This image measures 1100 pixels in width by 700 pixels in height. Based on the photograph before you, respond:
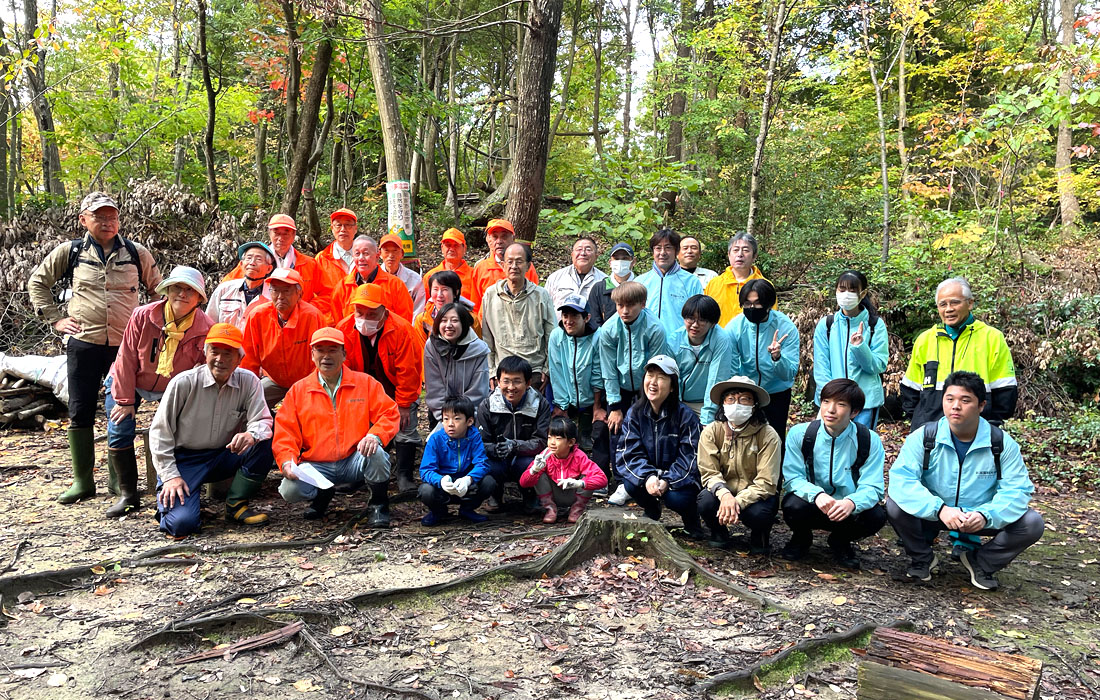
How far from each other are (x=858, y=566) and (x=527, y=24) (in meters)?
6.43

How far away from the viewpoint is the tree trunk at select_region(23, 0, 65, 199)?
41.8ft

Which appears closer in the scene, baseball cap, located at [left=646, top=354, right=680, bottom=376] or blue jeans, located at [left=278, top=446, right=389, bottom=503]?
baseball cap, located at [left=646, top=354, right=680, bottom=376]

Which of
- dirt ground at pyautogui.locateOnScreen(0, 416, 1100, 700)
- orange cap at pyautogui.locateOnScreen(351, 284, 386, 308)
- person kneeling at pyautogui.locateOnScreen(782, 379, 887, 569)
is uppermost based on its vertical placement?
orange cap at pyautogui.locateOnScreen(351, 284, 386, 308)

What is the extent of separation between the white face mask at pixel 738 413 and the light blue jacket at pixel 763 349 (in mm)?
971

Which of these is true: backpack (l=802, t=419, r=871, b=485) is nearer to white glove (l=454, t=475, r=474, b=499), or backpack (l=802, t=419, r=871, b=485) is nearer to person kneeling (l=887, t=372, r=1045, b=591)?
person kneeling (l=887, t=372, r=1045, b=591)

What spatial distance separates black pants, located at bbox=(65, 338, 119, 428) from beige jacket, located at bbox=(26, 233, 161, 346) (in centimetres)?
8

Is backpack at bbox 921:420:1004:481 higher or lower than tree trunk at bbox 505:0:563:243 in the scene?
lower

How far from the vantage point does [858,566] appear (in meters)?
4.72

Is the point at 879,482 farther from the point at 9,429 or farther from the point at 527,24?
the point at 9,429

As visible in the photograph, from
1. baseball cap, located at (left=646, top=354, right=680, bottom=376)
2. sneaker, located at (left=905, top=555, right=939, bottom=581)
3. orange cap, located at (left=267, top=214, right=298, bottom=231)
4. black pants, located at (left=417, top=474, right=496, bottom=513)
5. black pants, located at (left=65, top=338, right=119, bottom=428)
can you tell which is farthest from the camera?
orange cap, located at (left=267, top=214, right=298, bottom=231)

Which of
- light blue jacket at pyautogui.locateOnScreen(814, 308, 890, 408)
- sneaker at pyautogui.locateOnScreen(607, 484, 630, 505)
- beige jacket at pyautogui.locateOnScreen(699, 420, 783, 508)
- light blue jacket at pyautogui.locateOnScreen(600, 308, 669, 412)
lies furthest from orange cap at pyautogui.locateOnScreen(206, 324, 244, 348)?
light blue jacket at pyautogui.locateOnScreen(814, 308, 890, 408)

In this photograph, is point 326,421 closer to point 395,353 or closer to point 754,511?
point 395,353

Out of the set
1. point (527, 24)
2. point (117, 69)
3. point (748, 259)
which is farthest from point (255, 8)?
point (748, 259)

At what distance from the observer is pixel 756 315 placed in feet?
18.3
